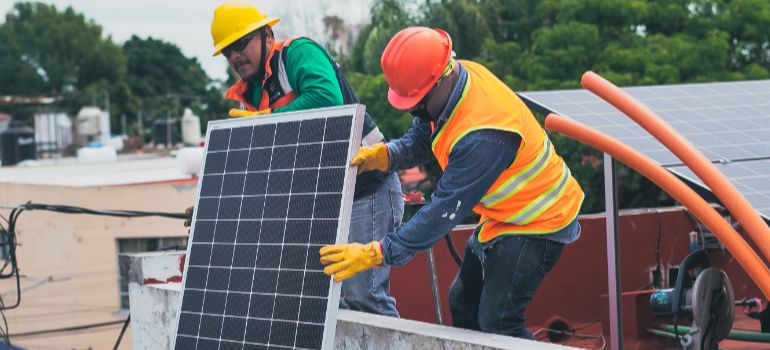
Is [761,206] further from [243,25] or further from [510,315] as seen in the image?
[243,25]

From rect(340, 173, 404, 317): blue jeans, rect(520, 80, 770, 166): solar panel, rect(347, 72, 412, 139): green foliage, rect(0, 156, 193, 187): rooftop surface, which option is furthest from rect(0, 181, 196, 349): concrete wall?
rect(340, 173, 404, 317): blue jeans

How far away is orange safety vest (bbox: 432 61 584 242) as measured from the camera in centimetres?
525

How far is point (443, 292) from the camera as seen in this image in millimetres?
8406

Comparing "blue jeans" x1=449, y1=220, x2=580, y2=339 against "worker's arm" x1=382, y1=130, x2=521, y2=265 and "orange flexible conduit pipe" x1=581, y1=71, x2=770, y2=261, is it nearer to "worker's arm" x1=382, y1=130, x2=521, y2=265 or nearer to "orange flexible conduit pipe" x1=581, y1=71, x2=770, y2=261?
"worker's arm" x1=382, y1=130, x2=521, y2=265

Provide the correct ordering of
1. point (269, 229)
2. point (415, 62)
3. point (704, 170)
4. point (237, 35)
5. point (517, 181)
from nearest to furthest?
point (704, 170) < point (415, 62) < point (517, 181) < point (269, 229) < point (237, 35)

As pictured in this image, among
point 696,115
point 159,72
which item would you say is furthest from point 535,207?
point 159,72

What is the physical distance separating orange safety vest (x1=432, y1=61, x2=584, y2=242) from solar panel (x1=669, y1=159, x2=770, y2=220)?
0.83 metres

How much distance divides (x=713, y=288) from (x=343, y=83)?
2.19m

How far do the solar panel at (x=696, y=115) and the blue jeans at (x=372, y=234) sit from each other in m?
1.51

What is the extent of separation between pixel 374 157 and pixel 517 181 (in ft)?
2.65

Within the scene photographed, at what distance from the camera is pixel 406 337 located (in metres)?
5.57

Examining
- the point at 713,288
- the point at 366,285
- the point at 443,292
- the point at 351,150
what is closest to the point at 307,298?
the point at 351,150

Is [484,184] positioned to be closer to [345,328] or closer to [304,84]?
[345,328]

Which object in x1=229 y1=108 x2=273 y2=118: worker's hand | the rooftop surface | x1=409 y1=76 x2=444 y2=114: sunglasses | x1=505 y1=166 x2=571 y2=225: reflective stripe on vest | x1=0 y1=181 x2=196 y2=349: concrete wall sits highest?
x1=409 y1=76 x2=444 y2=114: sunglasses
